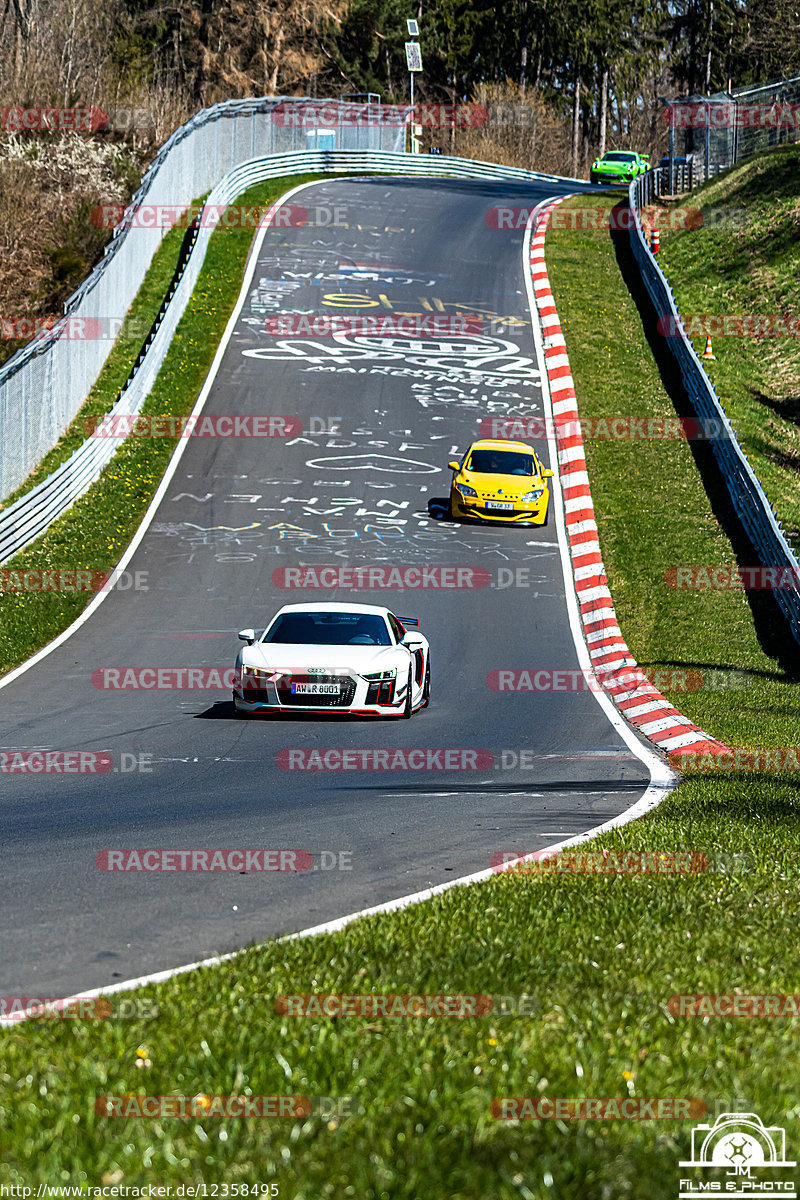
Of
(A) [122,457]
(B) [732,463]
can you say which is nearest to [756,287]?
(B) [732,463]

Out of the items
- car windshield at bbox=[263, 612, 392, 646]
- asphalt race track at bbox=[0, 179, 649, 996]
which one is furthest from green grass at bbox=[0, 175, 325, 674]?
car windshield at bbox=[263, 612, 392, 646]

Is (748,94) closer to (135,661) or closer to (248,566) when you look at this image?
(248,566)

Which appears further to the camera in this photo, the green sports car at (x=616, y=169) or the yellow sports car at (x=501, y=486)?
the green sports car at (x=616, y=169)

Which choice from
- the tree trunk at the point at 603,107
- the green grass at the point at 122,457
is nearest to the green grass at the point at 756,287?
the green grass at the point at 122,457

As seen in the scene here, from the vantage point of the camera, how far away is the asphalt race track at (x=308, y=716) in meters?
7.66

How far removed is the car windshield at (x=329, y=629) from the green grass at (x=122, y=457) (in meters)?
4.88

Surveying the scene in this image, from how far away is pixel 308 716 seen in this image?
15.9 m

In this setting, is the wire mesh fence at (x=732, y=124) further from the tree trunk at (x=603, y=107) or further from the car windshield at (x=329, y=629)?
the tree trunk at (x=603, y=107)

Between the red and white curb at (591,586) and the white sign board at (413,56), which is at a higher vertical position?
the white sign board at (413,56)

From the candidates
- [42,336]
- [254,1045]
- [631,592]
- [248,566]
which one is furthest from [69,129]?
[254,1045]

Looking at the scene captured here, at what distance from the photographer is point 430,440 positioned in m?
33.1

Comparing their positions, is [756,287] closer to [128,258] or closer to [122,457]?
[128,258]

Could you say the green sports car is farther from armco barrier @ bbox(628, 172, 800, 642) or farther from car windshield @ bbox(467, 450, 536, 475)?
car windshield @ bbox(467, 450, 536, 475)

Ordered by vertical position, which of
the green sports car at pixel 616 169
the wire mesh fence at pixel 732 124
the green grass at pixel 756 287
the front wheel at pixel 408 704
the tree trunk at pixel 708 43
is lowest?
the front wheel at pixel 408 704
